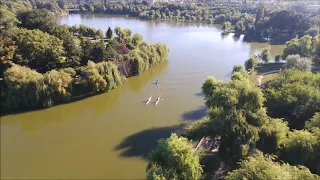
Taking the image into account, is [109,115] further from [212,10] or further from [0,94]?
[212,10]

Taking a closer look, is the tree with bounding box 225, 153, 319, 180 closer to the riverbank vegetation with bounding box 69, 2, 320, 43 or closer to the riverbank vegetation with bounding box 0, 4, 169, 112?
the riverbank vegetation with bounding box 0, 4, 169, 112

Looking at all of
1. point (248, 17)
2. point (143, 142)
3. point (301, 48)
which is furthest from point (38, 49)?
point (248, 17)

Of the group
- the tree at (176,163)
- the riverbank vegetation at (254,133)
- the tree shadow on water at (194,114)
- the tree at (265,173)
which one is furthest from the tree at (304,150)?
the tree shadow on water at (194,114)

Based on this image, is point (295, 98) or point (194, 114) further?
point (194, 114)

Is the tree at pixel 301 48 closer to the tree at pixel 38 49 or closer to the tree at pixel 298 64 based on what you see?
the tree at pixel 298 64

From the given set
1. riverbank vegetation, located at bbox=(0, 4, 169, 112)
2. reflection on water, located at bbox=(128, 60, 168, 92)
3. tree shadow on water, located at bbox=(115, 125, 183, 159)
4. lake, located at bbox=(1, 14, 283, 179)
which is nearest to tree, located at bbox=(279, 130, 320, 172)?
tree shadow on water, located at bbox=(115, 125, 183, 159)

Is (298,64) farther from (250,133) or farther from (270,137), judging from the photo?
(250,133)

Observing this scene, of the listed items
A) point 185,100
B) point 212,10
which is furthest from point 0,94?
point 212,10
